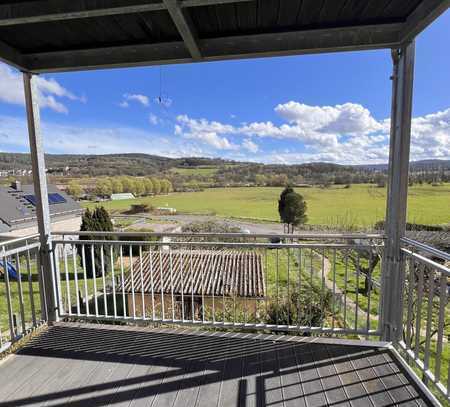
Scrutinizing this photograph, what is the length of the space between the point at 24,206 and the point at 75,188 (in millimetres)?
578

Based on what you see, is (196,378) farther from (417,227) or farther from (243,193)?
(417,227)

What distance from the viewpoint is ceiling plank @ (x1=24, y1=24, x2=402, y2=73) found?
2.18 metres

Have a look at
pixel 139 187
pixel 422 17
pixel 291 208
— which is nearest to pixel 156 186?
pixel 139 187

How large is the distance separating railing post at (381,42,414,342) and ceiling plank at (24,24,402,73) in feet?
0.78

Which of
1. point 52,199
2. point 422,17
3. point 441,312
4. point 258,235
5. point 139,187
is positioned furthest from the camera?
point 139,187

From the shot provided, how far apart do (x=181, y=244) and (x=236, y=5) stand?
2048 millimetres

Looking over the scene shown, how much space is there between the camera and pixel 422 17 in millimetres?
1845

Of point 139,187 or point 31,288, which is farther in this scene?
point 139,187

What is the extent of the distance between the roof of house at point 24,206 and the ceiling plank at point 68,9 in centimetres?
162

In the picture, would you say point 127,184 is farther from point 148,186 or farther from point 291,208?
point 291,208

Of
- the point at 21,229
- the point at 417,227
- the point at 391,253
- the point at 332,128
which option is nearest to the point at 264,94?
the point at 332,128

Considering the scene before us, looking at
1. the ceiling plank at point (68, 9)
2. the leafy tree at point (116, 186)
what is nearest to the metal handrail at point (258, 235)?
the leafy tree at point (116, 186)

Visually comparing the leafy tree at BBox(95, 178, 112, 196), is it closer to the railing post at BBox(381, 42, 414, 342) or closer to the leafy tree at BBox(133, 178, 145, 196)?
the leafy tree at BBox(133, 178, 145, 196)

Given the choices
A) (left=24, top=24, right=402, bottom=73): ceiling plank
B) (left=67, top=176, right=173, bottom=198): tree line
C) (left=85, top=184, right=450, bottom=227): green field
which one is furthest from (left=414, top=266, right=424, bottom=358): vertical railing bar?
(left=67, top=176, right=173, bottom=198): tree line
